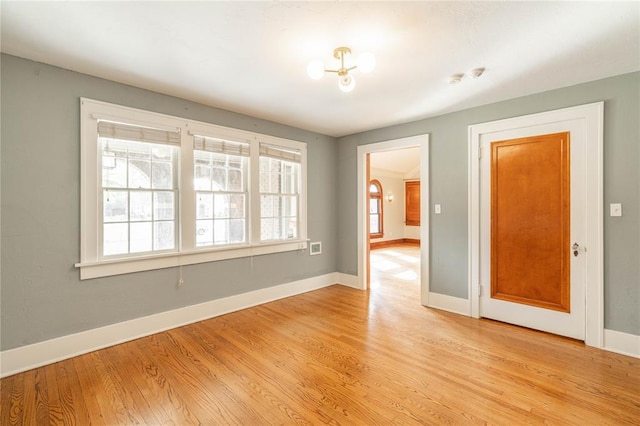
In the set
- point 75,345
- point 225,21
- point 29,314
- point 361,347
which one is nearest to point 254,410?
point 361,347

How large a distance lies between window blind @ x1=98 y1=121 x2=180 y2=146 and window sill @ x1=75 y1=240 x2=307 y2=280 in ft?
4.05

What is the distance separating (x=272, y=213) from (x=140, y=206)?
5.69 feet

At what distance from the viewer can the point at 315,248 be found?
4855 millimetres

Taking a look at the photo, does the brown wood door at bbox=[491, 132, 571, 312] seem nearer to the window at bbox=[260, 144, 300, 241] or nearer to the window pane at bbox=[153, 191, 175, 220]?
the window at bbox=[260, 144, 300, 241]

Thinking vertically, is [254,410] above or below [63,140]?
below

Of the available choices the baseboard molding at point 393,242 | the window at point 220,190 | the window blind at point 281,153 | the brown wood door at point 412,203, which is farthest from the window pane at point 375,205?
the window at point 220,190

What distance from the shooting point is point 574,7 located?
1802mm

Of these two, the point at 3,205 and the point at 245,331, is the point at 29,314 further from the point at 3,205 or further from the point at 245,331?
the point at 245,331

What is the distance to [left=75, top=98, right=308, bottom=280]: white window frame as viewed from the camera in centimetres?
269

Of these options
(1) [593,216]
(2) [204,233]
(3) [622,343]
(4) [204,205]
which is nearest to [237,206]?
(4) [204,205]

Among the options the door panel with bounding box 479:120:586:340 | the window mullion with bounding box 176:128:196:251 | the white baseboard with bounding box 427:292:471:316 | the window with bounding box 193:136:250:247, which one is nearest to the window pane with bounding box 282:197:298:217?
the window with bounding box 193:136:250:247

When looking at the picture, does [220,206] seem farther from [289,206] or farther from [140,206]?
[289,206]

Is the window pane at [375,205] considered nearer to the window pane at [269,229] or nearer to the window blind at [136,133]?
the window pane at [269,229]

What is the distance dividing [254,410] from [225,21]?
2.64m
